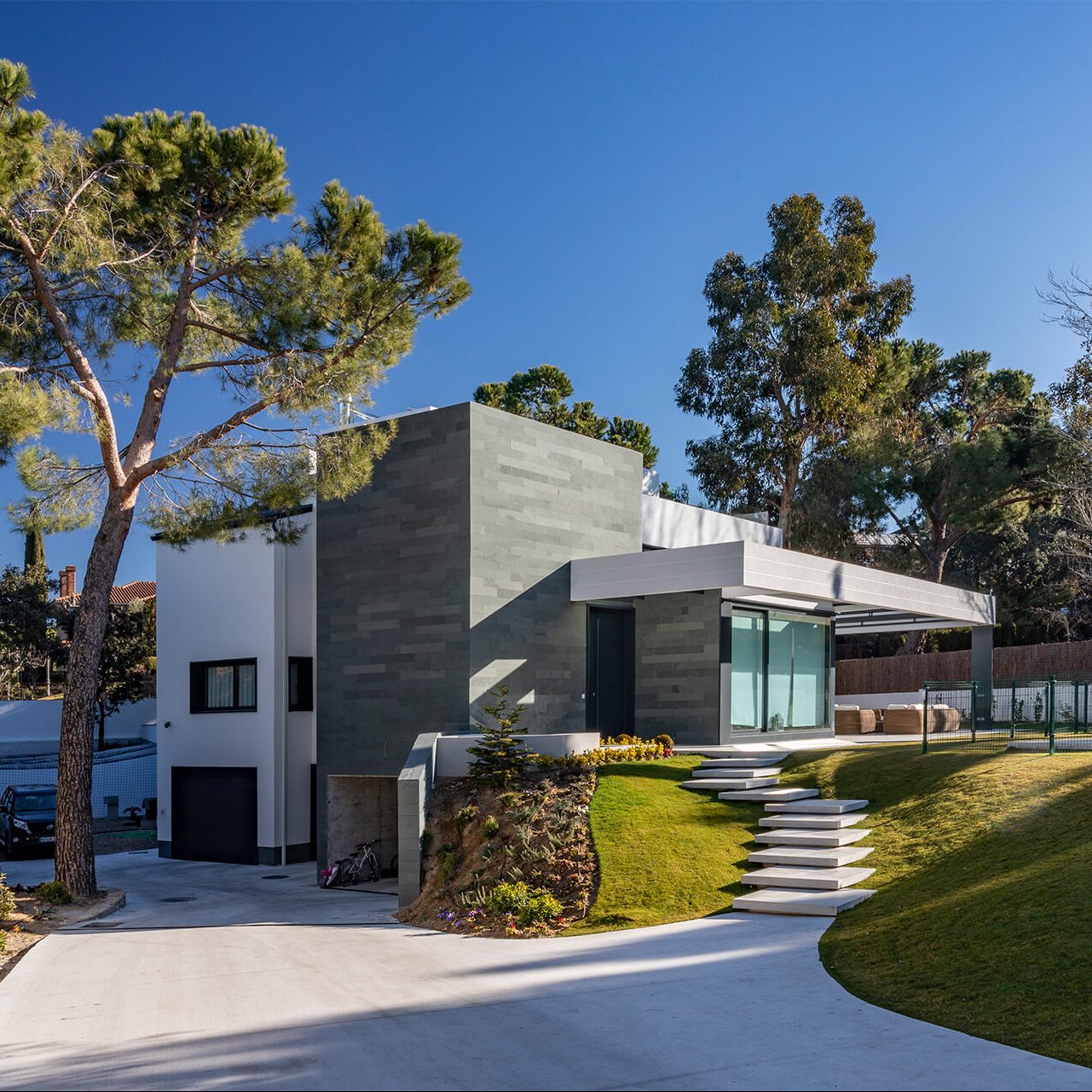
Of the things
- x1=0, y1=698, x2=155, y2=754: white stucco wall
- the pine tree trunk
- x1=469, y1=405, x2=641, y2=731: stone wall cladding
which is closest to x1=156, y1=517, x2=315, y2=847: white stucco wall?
x1=469, y1=405, x2=641, y2=731: stone wall cladding

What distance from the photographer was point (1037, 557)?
119ft

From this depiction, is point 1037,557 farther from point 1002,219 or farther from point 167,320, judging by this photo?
point 167,320

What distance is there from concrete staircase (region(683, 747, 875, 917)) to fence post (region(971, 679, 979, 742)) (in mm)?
3354

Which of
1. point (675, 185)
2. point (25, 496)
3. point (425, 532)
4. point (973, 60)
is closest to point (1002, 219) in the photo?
point (973, 60)

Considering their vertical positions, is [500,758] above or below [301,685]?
below

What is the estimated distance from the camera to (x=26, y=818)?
76.9ft

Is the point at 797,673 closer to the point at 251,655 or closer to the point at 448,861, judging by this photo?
the point at 448,861

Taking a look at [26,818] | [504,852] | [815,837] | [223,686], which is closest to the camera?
[815,837]

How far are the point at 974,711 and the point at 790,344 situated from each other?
18216mm

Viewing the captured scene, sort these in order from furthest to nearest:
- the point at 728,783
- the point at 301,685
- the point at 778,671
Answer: the point at 301,685, the point at 778,671, the point at 728,783

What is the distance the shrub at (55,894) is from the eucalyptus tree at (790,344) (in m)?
25.3

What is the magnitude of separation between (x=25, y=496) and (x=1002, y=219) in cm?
1699

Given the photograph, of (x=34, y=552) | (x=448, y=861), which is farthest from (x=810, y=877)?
(x=34, y=552)

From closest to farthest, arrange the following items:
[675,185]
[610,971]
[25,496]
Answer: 1. [610,971]
2. [25,496]
3. [675,185]
